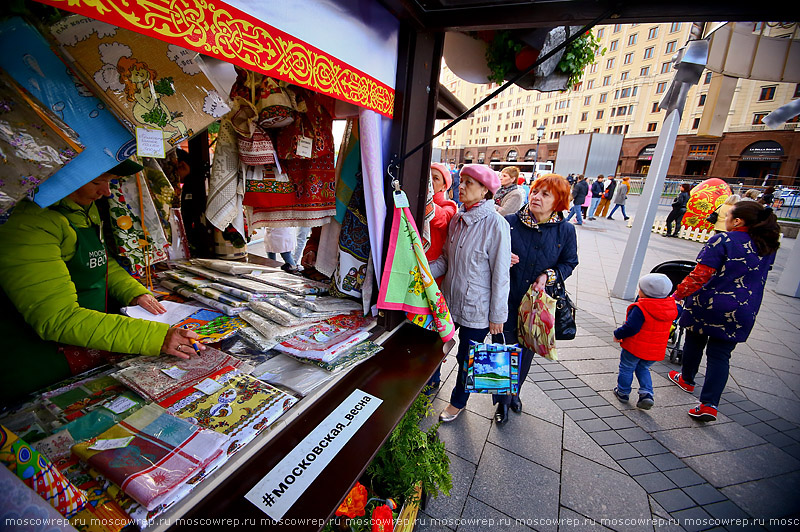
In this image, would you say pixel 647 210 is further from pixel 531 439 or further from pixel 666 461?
pixel 531 439

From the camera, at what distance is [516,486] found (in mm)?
2164

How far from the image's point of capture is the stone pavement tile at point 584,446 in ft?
7.80

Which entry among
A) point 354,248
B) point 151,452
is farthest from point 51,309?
point 354,248

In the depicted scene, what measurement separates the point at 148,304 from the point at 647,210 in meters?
6.13

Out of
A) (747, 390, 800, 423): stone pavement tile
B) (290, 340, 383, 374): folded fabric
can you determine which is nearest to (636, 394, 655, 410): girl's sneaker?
(747, 390, 800, 423): stone pavement tile

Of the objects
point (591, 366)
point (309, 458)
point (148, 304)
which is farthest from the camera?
point (591, 366)

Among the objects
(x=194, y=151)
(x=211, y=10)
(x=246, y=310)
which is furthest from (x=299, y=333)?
(x=194, y=151)

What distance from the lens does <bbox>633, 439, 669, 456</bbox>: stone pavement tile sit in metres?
2.48

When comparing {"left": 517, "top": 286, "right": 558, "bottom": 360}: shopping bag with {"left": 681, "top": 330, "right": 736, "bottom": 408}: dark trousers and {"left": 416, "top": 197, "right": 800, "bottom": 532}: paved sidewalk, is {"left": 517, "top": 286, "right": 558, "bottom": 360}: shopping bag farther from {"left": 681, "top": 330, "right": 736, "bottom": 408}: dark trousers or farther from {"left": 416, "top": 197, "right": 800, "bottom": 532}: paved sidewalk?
{"left": 681, "top": 330, "right": 736, "bottom": 408}: dark trousers

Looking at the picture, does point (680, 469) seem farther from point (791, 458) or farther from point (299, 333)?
point (299, 333)

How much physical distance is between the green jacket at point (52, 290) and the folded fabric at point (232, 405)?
27 cm

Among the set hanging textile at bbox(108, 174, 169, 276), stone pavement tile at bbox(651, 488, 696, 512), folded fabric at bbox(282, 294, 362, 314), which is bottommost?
stone pavement tile at bbox(651, 488, 696, 512)

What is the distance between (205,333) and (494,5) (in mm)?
2173

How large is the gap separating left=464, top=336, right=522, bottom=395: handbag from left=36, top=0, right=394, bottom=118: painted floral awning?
5.47ft
